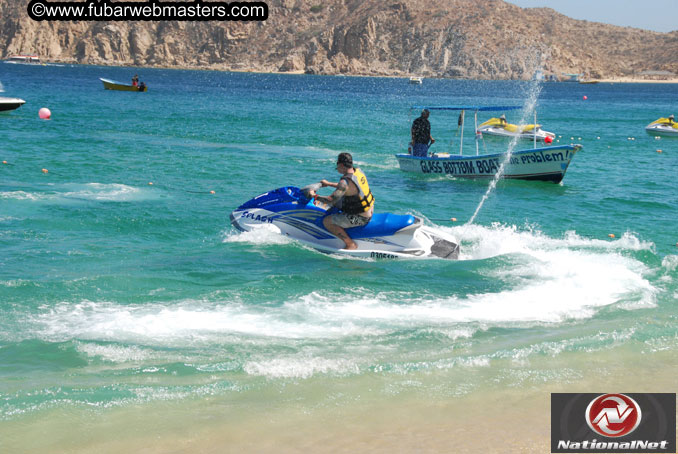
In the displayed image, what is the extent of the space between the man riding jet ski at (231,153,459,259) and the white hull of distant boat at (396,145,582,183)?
8.87 metres

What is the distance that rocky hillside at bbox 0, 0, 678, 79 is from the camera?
144 meters

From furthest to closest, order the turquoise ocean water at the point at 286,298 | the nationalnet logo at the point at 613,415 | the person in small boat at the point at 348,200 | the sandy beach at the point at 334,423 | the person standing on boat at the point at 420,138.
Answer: the person standing on boat at the point at 420,138 → the person in small boat at the point at 348,200 → the turquoise ocean water at the point at 286,298 → the nationalnet logo at the point at 613,415 → the sandy beach at the point at 334,423

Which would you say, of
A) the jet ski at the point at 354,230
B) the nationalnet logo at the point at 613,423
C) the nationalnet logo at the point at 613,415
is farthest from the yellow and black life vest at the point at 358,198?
the nationalnet logo at the point at 613,415

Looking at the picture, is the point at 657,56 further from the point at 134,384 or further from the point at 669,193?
the point at 134,384

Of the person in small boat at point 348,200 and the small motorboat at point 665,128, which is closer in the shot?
the person in small boat at point 348,200

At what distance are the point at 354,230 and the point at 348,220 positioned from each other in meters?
0.21

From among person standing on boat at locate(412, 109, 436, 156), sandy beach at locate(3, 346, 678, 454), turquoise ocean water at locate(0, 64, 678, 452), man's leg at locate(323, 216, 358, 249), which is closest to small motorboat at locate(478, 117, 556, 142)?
person standing on boat at locate(412, 109, 436, 156)

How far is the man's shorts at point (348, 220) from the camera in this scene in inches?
440

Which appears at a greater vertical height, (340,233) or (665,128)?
(665,128)

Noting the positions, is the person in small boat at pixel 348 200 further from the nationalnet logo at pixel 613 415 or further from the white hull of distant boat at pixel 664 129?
the white hull of distant boat at pixel 664 129

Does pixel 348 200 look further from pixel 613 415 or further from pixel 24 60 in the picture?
pixel 24 60

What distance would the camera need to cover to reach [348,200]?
10.9 m

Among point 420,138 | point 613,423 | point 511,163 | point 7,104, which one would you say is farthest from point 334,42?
point 613,423

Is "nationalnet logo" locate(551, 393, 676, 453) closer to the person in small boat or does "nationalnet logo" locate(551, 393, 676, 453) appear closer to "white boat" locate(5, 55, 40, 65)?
the person in small boat
